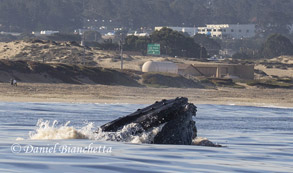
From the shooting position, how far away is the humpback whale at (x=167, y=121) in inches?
631

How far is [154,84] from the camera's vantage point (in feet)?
245

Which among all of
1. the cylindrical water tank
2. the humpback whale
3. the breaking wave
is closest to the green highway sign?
the cylindrical water tank

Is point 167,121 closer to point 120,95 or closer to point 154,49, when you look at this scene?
point 120,95

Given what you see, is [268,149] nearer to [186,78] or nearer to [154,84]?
[154,84]

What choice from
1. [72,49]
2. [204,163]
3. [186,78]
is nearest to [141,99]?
[186,78]

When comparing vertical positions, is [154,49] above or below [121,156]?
above

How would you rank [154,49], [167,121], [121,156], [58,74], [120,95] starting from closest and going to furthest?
[121,156] < [167,121] < [120,95] < [58,74] < [154,49]

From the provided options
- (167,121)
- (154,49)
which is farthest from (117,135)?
(154,49)

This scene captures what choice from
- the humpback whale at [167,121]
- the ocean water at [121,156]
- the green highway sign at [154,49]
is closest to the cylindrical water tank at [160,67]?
the green highway sign at [154,49]

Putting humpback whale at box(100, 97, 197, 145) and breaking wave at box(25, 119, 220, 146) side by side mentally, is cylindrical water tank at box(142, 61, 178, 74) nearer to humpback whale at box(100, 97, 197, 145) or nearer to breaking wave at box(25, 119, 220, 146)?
breaking wave at box(25, 119, 220, 146)

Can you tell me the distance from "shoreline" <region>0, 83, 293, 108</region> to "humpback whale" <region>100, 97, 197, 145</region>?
32667 millimetres

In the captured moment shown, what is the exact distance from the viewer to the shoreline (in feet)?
172

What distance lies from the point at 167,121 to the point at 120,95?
43034mm

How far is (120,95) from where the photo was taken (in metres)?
59.0
